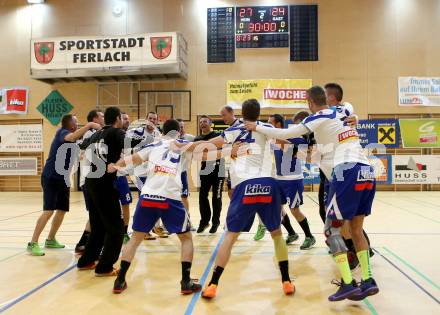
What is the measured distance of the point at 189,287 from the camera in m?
4.11

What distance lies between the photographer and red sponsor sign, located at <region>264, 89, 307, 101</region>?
16.0 m

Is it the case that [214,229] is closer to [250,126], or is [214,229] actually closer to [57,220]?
[57,220]

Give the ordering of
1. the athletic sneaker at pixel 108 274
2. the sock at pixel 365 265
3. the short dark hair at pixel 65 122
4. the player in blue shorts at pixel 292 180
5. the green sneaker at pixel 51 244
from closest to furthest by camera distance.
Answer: the sock at pixel 365 265 < the athletic sneaker at pixel 108 274 < the short dark hair at pixel 65 122 < the player in blue shorts at pixel 292 180 < the green sneaker at pixel 51 244

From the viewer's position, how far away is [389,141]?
1551 cm

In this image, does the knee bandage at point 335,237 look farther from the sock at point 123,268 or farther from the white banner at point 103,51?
the white banner at point 103,51

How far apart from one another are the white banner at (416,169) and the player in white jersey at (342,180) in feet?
Result: 42.1

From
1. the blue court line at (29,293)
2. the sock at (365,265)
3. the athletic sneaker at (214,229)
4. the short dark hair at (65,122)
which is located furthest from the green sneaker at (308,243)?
the short dark hair at (65,122)

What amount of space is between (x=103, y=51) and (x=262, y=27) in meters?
6.53

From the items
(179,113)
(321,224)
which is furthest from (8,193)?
(321,224)

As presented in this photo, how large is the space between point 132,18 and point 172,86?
3.47m

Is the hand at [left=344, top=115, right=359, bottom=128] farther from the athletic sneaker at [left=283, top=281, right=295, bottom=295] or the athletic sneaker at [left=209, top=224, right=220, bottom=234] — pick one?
the athletic sneaker at [left=209, top=224, right=220, bottom=234]

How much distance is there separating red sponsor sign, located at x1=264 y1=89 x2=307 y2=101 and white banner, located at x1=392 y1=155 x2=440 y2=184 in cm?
451

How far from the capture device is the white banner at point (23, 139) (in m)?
17.1

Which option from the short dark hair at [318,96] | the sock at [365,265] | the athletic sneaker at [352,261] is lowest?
the athletic sneaker at [352,261]
